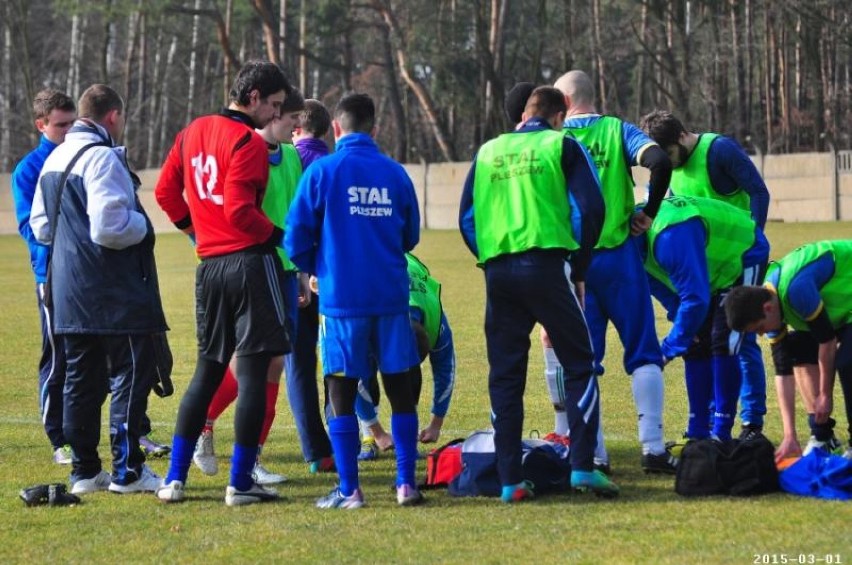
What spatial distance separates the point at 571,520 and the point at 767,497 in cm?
102

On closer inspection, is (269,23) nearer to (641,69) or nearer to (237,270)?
(641,69)

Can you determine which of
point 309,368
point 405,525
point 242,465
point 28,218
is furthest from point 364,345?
point 28,218

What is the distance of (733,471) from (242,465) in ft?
7.81

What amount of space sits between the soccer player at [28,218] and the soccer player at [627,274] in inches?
119

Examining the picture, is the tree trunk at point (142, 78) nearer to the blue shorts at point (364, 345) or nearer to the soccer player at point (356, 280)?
the soccer player at point (356, 280)

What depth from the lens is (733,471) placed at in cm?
645

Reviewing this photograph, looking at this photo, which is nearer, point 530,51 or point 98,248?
point 98,248

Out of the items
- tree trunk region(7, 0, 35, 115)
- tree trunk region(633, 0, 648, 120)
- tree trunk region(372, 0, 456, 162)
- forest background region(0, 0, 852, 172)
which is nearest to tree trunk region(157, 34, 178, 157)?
forest background region(0, 0, 852, 172)

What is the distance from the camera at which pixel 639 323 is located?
283 inches

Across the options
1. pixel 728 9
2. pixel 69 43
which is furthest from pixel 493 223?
pixel 69 43

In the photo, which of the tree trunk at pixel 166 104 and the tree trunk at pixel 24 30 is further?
the tree trunk at pixel 166 104

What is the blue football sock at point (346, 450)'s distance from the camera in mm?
6477

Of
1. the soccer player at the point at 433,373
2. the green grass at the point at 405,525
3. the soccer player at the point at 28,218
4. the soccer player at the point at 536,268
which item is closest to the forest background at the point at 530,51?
the soccer player at the point at 28,218

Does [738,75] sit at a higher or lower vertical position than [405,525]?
higher
